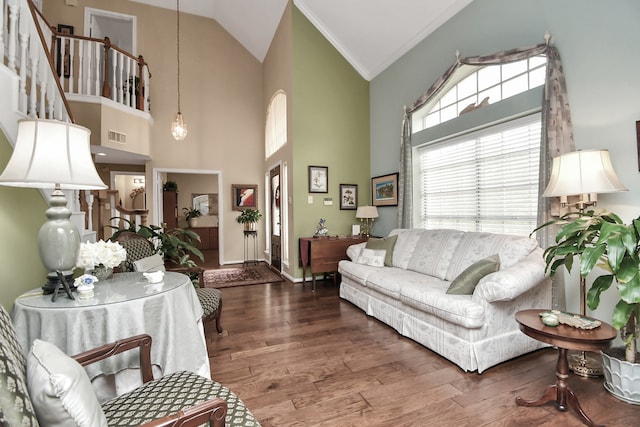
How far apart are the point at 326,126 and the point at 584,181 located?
3.72 metres

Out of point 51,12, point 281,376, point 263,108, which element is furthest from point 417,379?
point 51,12

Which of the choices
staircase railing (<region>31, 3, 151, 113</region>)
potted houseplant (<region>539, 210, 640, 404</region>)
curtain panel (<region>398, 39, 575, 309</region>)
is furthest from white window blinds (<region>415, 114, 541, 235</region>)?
staircase railing (<region>31, 3, 151, 113</region>)

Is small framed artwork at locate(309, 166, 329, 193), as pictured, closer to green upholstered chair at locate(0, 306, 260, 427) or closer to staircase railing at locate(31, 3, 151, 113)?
staircase railing at locate(31, 3, 151, 113)

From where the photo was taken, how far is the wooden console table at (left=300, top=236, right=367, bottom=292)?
14.8 feet

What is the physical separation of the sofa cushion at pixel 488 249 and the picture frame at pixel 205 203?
26.7 feet

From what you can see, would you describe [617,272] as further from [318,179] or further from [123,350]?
[318,179]

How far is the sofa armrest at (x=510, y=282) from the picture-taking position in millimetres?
2158

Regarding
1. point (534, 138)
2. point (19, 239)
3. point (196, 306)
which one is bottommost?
point (196, 306)

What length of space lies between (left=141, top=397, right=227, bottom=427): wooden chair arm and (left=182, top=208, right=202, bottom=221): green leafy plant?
8807mm

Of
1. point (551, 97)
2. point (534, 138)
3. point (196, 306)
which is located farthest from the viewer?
point (534, 138)

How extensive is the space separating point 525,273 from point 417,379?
113 centimetres

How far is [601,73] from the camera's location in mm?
2334

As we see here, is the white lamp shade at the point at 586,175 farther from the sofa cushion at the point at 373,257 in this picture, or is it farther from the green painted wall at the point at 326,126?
the green painted wall at the point at 326,126

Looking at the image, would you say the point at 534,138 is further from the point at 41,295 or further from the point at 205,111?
the point at 205,111
